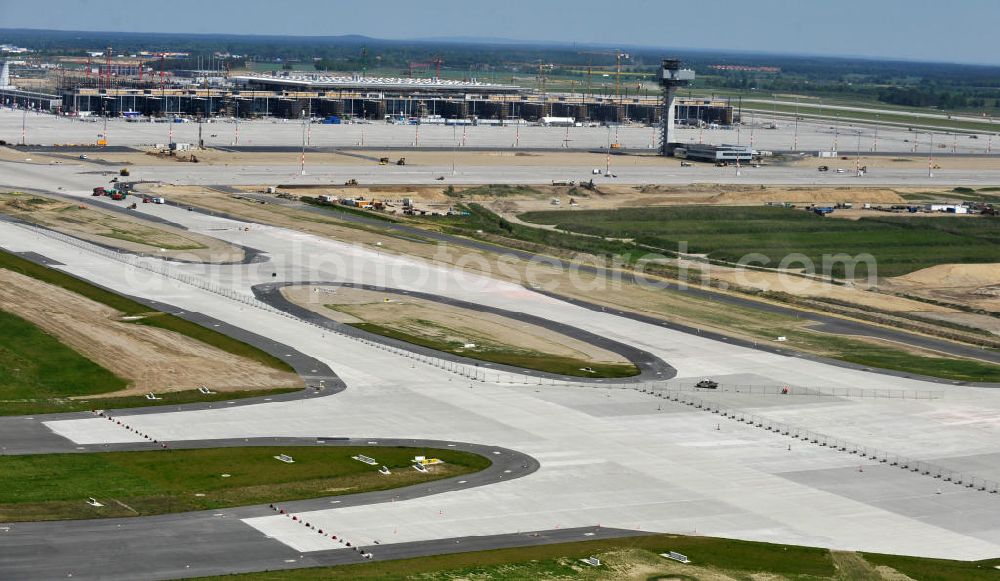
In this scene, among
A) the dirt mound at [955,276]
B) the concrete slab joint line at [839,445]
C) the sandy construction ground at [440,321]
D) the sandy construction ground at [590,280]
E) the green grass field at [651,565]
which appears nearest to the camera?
the green grass field at [651,565]

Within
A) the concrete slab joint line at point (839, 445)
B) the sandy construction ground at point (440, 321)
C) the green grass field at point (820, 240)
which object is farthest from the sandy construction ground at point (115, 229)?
the concrete slab joint line at point (839, 445)

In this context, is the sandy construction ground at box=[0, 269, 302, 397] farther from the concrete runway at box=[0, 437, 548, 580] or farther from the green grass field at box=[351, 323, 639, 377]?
the concrete runway at box=[0, 437, 548, 580]

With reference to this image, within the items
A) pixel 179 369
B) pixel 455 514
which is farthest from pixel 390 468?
pixel 179 369

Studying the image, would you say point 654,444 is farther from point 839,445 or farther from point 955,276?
point 955,276

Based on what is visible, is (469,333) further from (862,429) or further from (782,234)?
(782,234)

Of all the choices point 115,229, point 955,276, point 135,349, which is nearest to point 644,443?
point 135,349

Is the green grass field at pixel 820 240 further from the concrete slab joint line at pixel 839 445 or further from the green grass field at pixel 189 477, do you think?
the green grass field at pixel 189 477
